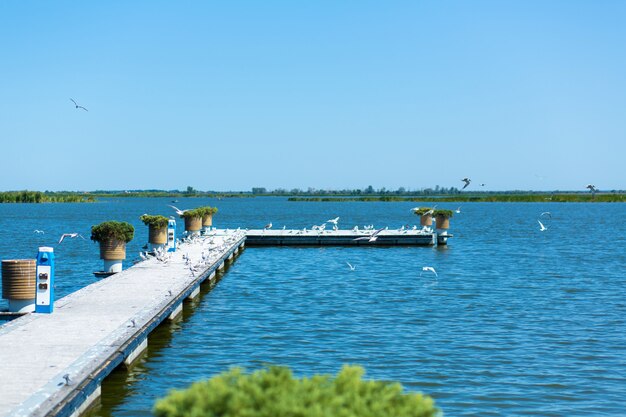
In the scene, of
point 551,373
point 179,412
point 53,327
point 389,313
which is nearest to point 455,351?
point 551,373

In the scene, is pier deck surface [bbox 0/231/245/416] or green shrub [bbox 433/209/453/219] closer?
pier deck surface [bbox 0/231/245/416]

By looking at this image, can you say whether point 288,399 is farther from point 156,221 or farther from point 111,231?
point 156,221

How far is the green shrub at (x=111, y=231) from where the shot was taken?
24500mm

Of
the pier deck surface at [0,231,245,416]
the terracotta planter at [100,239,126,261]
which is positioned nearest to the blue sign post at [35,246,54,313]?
the pier deck surface at [0,231,245,416]

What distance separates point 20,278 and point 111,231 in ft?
26.5

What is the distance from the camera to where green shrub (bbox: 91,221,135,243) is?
24.5m

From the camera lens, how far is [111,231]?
2447 centimetres

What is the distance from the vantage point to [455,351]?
53.7 feet

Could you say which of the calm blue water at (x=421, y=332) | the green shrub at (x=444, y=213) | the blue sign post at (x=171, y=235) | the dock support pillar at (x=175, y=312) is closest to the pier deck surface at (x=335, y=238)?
the green shrub at (x=444, y=213)

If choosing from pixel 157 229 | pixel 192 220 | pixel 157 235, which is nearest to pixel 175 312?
pixel 157 229

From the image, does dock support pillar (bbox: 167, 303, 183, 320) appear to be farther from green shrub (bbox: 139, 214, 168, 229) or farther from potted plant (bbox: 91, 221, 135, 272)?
green shrub (bbox: 139, 214, 168, 229)

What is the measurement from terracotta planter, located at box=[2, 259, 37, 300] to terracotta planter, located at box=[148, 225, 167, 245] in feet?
50.2

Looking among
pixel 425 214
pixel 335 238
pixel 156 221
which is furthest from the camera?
pixel 425 214

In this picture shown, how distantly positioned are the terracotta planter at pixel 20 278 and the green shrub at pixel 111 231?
7.88 meters
